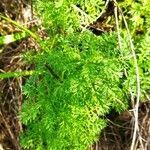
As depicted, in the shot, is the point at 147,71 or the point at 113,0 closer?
the point at 147,71

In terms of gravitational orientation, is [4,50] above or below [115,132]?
above

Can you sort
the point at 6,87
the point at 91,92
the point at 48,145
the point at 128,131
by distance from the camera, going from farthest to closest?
the point at 6,87 → the point at 128,131 → the point at 48,145 → the point at 91,92

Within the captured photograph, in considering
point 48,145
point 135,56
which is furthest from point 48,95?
point 135,56

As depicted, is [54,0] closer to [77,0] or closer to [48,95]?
[77,0]

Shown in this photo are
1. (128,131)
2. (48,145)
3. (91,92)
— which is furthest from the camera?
(128,131)

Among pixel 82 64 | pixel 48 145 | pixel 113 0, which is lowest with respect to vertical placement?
pixel 48 145

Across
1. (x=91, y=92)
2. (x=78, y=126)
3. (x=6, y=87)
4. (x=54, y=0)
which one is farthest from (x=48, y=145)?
(x=54, y=0)
